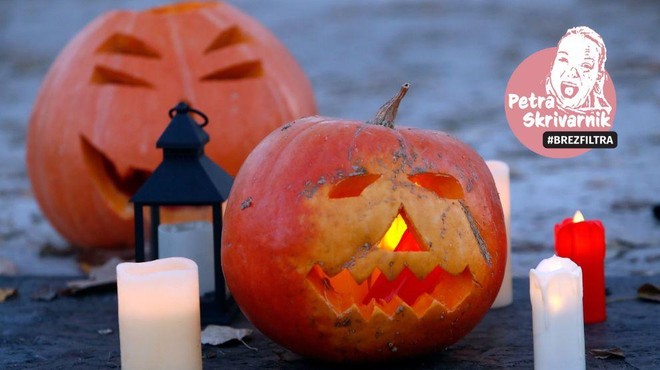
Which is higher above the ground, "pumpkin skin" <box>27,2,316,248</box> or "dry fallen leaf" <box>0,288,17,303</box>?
"pumpkin skin" <box>27,2,316,248</box>

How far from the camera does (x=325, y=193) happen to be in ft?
8.77

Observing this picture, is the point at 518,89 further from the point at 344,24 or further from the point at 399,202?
the point at 344,24

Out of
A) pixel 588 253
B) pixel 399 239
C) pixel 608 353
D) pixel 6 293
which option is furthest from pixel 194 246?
pixel 608 353

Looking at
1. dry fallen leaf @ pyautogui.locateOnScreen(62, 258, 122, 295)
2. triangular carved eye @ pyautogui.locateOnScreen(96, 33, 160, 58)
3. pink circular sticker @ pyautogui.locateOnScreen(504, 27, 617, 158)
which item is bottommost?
dry fallen leaf @ pyautogui.locateOnScreen(62, 258, 122, 295)

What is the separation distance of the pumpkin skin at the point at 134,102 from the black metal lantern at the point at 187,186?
104 cm

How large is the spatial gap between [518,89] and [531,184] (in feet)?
7.17

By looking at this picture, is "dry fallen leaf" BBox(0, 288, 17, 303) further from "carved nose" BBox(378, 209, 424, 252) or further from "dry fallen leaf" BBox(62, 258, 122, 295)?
"carved nose" BBox(378, 209, 424, 252)

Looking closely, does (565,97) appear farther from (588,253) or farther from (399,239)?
(399,239)

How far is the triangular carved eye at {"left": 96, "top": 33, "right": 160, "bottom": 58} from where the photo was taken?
4500 mm

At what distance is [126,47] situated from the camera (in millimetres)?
Result: 4543

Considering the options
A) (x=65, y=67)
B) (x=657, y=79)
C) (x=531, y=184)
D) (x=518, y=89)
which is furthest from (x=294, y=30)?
(x=518, y=89)

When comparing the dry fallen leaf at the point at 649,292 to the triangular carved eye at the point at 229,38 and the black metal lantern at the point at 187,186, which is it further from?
the triangular carved eye at the point at 229,38

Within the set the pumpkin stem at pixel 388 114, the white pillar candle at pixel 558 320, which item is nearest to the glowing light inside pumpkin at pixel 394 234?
the pumpkin stem at pixel 388 114

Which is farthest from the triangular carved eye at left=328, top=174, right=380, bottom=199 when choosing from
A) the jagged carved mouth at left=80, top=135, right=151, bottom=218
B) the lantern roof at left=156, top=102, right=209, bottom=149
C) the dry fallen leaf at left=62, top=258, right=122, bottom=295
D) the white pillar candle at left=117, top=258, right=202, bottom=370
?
the jagged carved mouth at left=80, top=135, right=151, bottom=218
